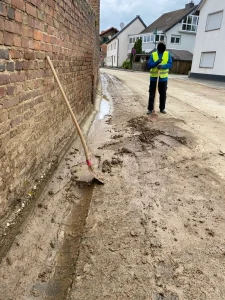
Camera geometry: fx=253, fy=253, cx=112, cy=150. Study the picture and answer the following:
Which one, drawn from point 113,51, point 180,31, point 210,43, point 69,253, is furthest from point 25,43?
point 113,51

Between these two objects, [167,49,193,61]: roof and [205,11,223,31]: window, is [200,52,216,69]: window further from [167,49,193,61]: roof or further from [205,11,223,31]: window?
[167,49,193,61]: roof

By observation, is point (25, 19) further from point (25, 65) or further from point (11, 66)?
point (11, 66)

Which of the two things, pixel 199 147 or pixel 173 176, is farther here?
pixel 199 147

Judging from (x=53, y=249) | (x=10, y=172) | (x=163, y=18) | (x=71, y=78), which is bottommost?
(x=53, y=249)

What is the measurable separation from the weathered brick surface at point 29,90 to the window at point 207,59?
18.4 m

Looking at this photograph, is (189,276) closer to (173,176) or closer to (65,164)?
(173,176)

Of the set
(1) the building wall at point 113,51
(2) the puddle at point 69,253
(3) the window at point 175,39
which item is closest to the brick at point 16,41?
(2) the puddle at point 69,253

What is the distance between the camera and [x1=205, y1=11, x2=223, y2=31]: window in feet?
62.4

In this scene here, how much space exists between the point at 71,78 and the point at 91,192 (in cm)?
243

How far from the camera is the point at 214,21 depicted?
774 inches

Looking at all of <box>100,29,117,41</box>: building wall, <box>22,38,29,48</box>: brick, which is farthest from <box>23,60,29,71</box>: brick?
<box>100,29,117,41</box>: building wall

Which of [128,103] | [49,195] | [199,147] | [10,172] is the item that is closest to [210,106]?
[128,103]

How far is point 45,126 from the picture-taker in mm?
3248

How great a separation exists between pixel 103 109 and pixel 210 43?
16020 millimetres
